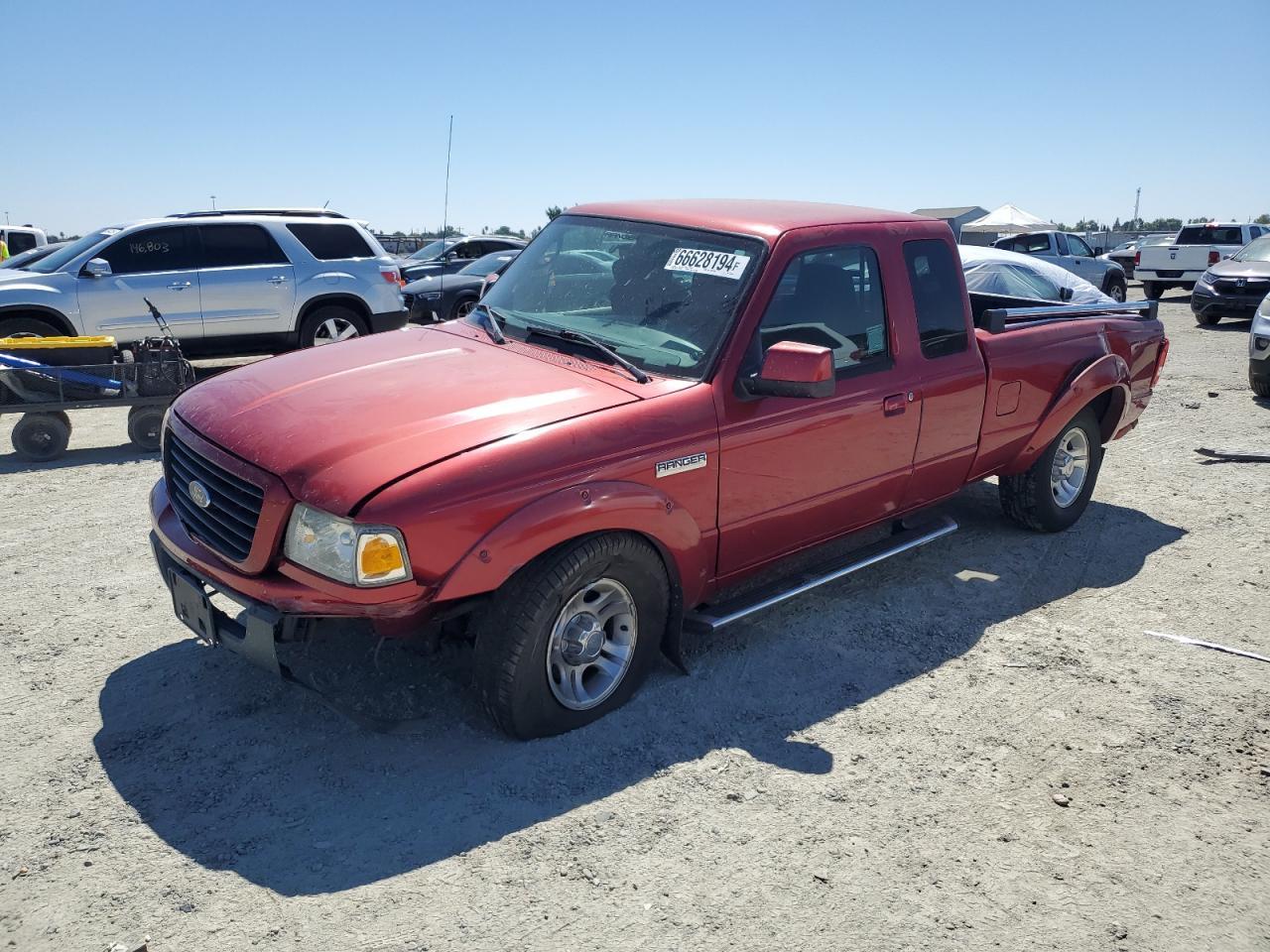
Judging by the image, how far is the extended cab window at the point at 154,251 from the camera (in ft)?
33.1

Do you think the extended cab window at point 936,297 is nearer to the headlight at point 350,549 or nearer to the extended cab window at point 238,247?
the headlight at point 350,549

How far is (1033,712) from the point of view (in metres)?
4.15

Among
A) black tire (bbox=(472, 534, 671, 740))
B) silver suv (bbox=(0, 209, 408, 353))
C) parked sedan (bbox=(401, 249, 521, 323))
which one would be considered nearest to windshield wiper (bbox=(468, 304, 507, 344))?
black tire (bbox=(472, 534, 671, 740))

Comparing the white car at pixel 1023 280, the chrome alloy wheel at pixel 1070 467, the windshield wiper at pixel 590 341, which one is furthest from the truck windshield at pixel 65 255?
the white car at pixel 1023 280

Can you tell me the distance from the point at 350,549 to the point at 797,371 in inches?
69.7

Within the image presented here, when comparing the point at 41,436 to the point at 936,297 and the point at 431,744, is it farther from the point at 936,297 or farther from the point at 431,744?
the point at 936,297

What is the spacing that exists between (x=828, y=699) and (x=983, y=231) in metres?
30.5

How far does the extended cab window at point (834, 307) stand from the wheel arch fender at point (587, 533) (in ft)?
2.87

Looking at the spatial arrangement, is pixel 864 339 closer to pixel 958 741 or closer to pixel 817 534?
pixel 817 534

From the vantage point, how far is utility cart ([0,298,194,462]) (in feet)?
25.2

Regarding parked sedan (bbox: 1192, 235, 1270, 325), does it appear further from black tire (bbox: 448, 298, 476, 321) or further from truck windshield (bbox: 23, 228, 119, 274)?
truck windshield (bbox: 23, 228, 119, 274)

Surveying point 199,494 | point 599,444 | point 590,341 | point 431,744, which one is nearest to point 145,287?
point 199,494

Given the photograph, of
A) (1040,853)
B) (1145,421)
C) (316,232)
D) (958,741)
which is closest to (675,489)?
(958,741)

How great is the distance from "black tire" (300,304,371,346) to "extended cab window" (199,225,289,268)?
668 mm
